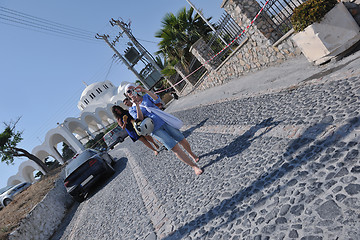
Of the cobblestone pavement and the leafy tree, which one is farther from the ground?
the leafy tree

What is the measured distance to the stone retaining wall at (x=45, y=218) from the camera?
642 cm

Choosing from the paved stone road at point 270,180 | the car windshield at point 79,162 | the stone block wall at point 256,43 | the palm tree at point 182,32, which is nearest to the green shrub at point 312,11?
the paved stone road at point 270,180

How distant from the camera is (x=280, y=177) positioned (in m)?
2.58

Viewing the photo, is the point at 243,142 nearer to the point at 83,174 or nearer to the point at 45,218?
the point at 83,174

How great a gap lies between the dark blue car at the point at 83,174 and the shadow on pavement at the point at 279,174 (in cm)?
559

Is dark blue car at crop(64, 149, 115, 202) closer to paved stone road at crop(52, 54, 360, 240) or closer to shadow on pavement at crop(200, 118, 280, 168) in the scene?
paved stone road at crop(52, 54, 360, 240)

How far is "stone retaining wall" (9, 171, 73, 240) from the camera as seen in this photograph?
6.42m

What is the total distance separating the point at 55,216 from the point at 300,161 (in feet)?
26.1

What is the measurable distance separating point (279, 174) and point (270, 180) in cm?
12

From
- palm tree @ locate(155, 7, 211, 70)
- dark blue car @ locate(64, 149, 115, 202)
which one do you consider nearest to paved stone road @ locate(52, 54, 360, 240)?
dark blue car @ locate(64, 149, 115, 202)

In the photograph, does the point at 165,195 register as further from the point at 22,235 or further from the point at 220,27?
the point at 220,27

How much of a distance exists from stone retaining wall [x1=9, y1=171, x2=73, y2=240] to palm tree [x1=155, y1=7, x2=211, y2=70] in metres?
10.9

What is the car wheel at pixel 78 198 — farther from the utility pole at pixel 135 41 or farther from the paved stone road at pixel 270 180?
the utility pole at pixel 135 41

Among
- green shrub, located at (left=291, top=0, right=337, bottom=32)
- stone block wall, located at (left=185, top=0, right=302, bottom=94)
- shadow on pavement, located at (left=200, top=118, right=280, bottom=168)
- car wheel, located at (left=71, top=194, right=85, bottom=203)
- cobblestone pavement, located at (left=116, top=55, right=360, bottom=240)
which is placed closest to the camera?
cobblestone pavement, located at (left=116, top=55, right=360, bottom=240)
